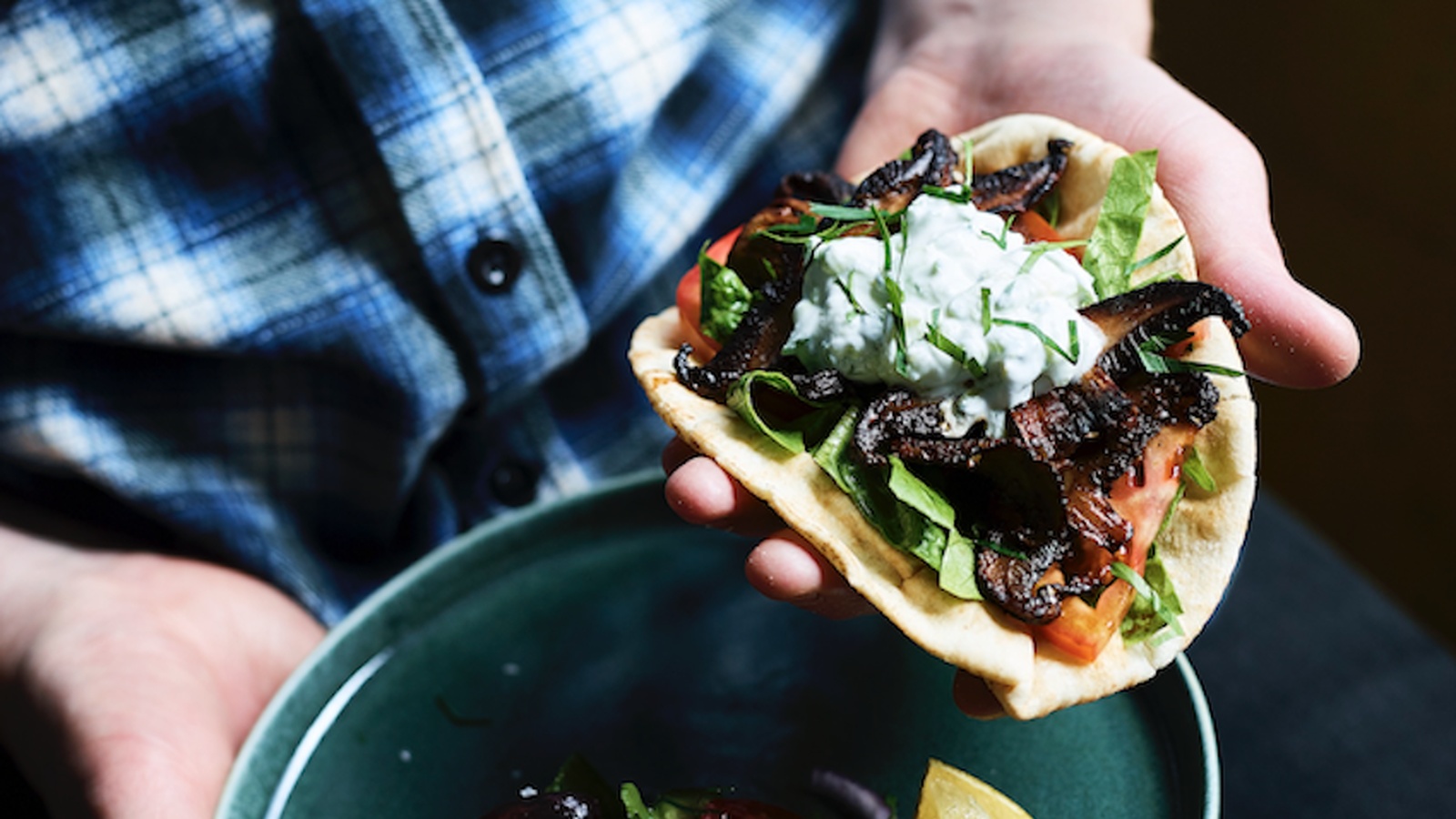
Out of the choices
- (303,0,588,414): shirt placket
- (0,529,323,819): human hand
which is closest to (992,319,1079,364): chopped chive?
(303,0,588,414): shirt placket

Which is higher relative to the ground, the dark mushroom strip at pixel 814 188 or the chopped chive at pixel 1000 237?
the chopped chive at pixel 1000 237

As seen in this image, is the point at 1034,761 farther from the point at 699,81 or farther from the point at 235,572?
the point at 235,572

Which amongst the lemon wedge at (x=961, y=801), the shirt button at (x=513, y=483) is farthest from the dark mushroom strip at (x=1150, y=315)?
the shirt button at (x=513, y=483)

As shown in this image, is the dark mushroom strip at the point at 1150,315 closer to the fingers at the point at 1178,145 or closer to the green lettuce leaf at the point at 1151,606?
the fingers at the point at 1178,145

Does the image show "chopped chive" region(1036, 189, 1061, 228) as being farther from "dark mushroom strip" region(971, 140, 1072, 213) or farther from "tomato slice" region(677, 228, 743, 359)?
"tomato slice" region(677, 228, 743, 359)

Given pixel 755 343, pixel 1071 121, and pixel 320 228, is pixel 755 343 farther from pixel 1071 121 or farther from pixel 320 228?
pixel 320 228

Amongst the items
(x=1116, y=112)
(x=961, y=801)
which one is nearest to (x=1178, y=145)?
(x=1116, y=112)
